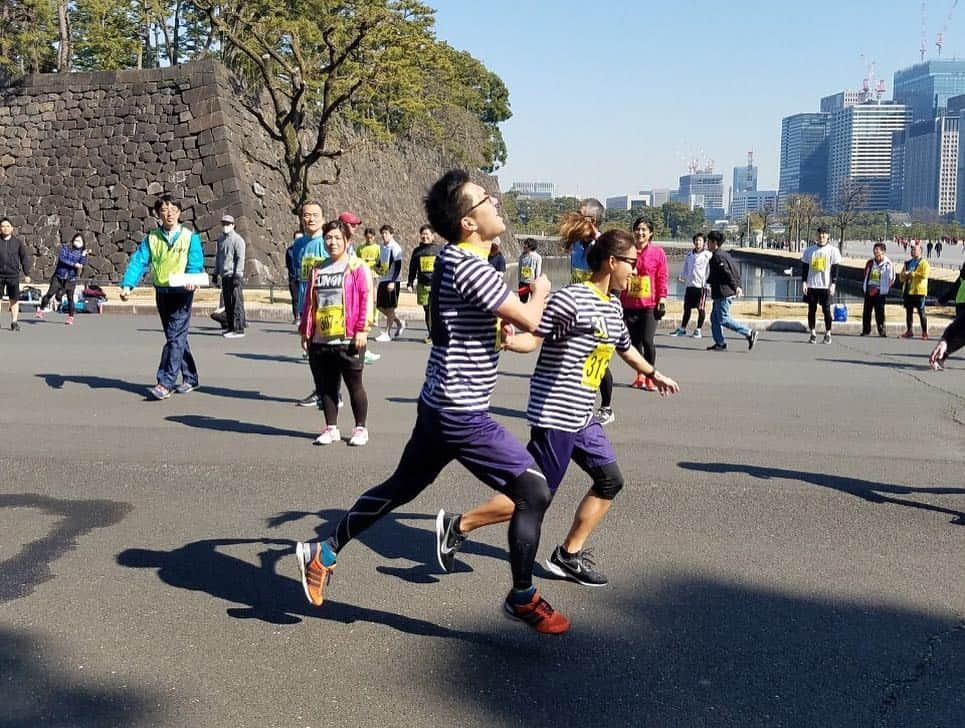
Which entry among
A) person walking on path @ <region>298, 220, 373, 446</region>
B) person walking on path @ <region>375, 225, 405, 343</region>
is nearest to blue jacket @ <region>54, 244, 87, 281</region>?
person walking on path @ <region>375, 225, 405, 343</region>

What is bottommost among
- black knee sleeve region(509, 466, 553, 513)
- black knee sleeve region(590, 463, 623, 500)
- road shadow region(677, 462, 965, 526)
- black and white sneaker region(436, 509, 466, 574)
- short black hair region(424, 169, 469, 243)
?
road shadow region(677, 462, 965, 526)

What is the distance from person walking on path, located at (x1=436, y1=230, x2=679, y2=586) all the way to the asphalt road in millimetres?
321

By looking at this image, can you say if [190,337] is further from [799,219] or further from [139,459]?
[799,219]

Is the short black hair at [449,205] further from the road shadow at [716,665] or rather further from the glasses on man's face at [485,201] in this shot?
the road shadow at [716,665]

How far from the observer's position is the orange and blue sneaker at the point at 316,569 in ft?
13.5

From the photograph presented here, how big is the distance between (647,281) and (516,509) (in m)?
5.99

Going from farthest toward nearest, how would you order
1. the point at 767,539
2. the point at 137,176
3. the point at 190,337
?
1. the point at 137,176
2. the point at 190,337
3. the point at 767,539

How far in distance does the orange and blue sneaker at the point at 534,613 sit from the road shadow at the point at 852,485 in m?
3.08

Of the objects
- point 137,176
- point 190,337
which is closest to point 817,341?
point 190,337

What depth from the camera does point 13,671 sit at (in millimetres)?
3621

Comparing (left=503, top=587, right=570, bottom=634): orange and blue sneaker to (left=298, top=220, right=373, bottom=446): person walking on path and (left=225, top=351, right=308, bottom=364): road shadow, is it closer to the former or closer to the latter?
(left=298, top=220, right=373, bottom=446): person walking on path

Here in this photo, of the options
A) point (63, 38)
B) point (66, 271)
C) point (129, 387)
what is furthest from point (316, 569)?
point (63, 38)

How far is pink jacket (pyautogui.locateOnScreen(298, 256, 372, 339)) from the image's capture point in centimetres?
771

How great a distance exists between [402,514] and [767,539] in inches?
79.8
